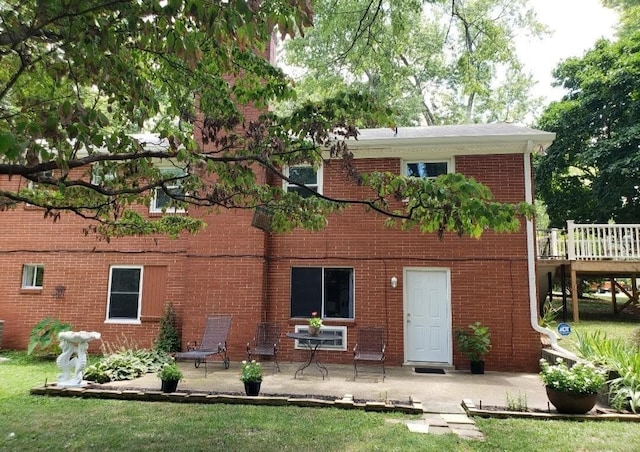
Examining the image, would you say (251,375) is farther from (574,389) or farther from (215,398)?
(574,389)

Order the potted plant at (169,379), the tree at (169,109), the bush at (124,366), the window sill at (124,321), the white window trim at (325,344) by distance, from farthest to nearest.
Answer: the window sill at (124,321) → the white window trim at (325,344) → the bush at (124,366) → the potted plant at (169,379) → the tree at (169,109)

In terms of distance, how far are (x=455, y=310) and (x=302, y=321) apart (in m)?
3.31

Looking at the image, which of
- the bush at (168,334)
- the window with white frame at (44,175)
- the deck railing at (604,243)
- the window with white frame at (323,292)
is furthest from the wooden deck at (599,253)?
the window with white frame at (44,175)

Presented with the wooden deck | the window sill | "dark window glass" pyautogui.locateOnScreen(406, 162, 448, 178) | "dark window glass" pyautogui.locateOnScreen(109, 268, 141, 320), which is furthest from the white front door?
"dark window glass" pyautogui.locateOnScreen(109, 268, 141, 320)

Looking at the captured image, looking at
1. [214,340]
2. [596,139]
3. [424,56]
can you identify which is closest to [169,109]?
[214,340]

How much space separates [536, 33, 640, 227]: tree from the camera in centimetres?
1608

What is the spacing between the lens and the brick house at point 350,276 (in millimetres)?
9227

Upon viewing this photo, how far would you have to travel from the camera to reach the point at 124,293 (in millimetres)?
10617

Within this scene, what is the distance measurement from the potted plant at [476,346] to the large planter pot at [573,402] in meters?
2.84

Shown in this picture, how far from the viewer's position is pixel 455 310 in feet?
30.5

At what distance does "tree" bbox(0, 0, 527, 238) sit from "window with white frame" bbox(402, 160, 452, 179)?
4.93 m

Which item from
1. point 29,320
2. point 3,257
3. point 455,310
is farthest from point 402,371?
point 3,257

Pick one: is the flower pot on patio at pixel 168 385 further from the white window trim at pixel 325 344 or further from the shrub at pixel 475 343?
the shrub at pixel 475 343

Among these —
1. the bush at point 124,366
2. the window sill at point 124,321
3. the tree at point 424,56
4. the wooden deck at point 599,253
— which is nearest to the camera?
the bush at point 124,366
